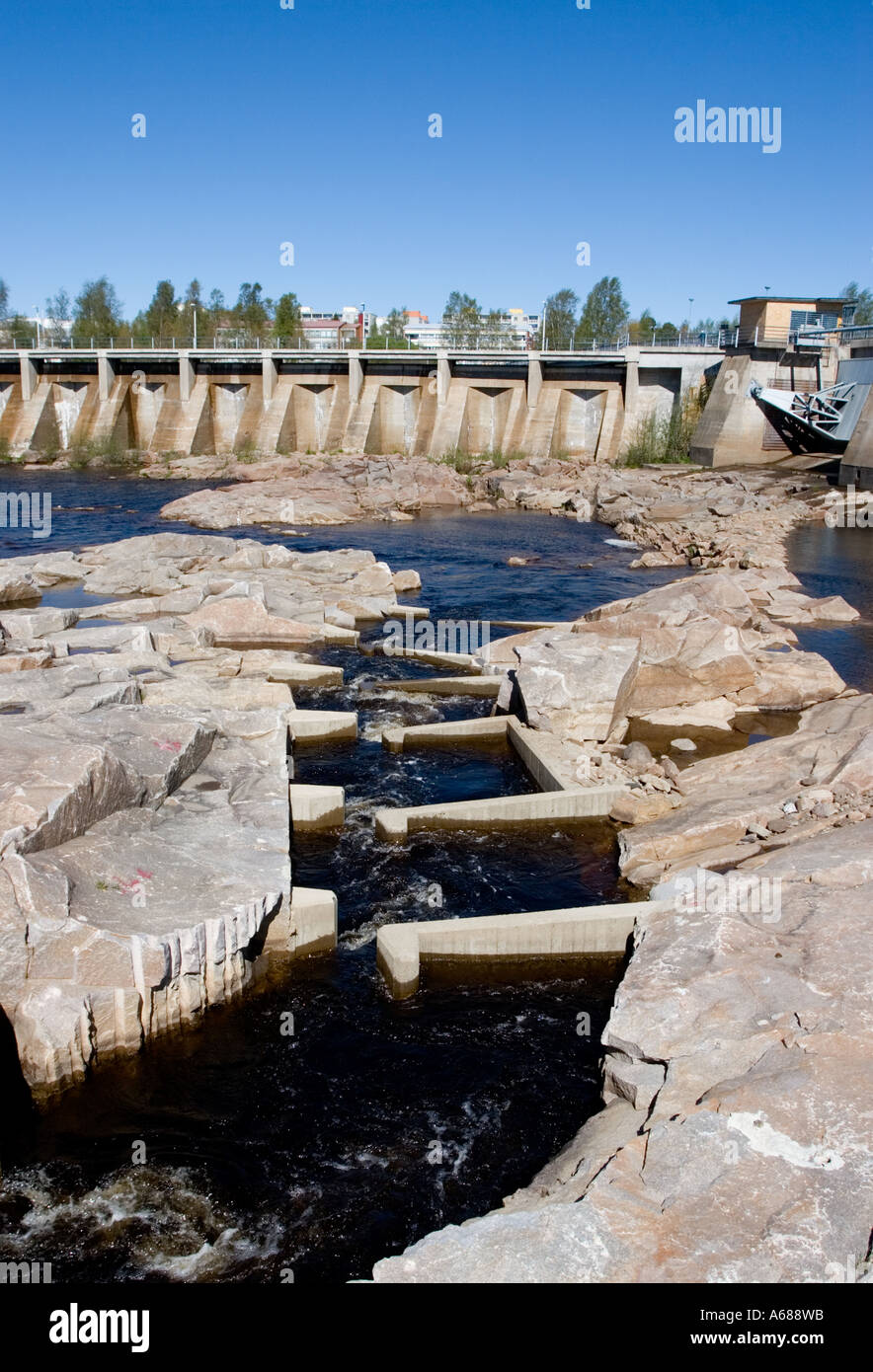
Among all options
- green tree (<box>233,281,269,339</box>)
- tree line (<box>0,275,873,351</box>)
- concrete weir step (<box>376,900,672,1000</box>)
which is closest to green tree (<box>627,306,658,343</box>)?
tree line (<box>0,275,873,351</box>)

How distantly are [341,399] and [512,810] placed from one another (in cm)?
5742

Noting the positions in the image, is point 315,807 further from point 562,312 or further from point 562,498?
point 562,312

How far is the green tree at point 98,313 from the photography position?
304 feet

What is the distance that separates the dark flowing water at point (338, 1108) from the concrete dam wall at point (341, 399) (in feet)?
173

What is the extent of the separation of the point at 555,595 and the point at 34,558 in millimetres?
17618

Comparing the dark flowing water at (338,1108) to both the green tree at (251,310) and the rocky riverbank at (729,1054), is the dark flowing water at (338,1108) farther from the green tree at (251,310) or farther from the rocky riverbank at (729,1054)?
the green tree at (251,310)

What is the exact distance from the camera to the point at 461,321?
94688 mm

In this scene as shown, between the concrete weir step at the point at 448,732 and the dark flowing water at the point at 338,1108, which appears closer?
the dark flowing water at the point at 338,1108

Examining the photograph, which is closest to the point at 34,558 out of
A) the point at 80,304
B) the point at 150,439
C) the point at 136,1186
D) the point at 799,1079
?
the point at 136,1186

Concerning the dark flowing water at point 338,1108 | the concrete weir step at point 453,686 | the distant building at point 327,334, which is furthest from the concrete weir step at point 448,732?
the distant building at point 327,334

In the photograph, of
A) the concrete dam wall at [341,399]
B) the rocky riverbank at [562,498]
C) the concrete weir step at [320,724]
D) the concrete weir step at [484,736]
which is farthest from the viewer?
the concrete dam wall at [341,399]

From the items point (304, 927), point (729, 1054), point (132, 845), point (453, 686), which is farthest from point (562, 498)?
point (729, 1054)

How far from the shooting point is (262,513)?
158 feet
